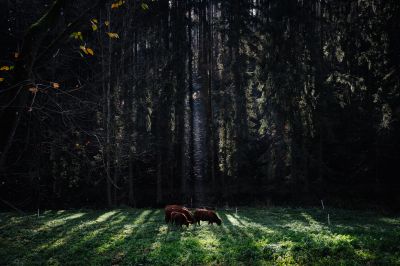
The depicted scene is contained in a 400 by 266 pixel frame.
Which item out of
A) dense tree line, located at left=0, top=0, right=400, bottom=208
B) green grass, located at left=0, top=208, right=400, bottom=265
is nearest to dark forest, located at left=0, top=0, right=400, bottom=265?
dense tree line, located at left=0, top=0, right=400, bottom=208

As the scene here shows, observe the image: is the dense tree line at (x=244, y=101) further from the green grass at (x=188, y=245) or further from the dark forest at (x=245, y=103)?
the green grass at (x=188, y=245)

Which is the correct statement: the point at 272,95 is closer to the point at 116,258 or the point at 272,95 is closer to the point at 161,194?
the point at 161,194

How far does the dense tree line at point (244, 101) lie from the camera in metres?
22.3

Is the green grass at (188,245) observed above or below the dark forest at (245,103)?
below

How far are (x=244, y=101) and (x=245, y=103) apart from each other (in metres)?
0.19

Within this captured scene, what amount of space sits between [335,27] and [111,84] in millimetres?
15220

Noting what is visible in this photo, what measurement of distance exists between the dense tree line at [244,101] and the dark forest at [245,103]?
0.09 m

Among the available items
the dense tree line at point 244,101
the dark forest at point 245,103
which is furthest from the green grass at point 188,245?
the dense tree line at point 244,101

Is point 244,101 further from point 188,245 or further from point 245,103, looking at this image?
point 188,245

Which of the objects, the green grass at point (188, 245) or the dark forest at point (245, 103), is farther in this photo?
the dark forest at point (245, 103)

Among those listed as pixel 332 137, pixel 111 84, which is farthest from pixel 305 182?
pixel 111 84

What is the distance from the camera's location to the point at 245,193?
92.6ft

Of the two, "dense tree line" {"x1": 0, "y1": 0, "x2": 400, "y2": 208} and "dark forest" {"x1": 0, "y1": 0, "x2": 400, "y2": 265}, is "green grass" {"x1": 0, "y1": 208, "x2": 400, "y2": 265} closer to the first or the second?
"dark forest" {"x1": 0, "y1": 0, "x2": 400, "y2": 265}

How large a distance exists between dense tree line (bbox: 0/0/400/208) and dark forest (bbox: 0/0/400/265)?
9 centimetres
